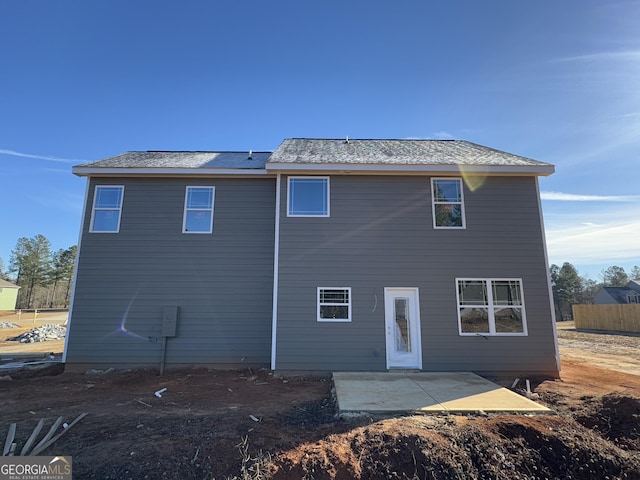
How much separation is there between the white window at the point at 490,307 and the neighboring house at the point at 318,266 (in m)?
0.04

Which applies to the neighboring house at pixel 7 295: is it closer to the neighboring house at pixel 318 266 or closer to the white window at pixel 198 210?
the neighboring house at pixel 318 266

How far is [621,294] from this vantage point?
33969mm

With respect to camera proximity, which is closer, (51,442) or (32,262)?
(51,442)

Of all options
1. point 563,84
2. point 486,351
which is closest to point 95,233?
point 486,351

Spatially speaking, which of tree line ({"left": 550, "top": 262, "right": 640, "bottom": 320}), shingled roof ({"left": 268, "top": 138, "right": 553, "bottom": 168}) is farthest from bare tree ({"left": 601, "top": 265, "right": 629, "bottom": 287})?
shingled roof ({"left": 268, "top": 138, "right": 553, "bottom": 168})

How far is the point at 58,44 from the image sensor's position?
9.38 meters

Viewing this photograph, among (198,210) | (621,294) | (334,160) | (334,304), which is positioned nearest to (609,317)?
(621,294)

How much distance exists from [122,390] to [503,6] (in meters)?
13.4

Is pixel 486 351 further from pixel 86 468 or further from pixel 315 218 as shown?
pixel 86 468

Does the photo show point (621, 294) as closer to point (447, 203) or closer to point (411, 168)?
point (447, 203)

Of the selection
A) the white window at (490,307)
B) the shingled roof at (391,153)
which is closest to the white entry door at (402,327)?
the white window at (490,307)

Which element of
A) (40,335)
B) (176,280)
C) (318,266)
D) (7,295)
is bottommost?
(40,335)

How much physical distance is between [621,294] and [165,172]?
154ft

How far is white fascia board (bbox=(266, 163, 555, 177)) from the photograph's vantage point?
818 centimetres
